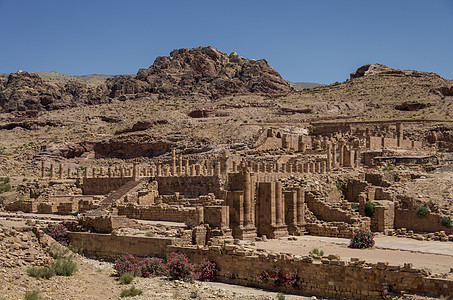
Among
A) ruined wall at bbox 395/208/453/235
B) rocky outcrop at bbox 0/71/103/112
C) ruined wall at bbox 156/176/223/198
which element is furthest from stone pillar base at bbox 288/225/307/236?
rocky outcrop at bbox 0/71/103/112

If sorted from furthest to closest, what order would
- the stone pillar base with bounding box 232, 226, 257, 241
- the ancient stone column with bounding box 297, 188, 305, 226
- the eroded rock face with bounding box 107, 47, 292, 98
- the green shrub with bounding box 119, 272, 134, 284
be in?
the eroded rock face with bounding box 107, 47, 292, 98
the ancient stone column with bounding box 297, 188, 305, 226
the stone pillar base with bounding box 232, 226, 257, 241
the green shrub with bounding box 119, 272, 134, 284

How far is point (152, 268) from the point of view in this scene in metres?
20.5

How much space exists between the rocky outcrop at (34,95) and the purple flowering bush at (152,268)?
7633 centimetres

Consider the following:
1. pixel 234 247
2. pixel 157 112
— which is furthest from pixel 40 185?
pixel 157 112

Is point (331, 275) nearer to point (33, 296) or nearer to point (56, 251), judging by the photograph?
point (33, 296)

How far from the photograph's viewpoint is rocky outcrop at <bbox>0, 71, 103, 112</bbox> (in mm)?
95062

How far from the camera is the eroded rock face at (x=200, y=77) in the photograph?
320ft

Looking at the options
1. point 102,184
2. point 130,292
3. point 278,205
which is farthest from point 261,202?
point 102,184

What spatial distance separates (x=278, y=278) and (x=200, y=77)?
86605mm

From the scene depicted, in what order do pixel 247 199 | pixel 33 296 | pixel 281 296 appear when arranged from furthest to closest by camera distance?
pixel 247 199 → pixel 281 296 → pixel 33 296

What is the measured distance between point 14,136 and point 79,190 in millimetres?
35038

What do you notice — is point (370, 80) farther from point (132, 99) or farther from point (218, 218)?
point (218, 218)

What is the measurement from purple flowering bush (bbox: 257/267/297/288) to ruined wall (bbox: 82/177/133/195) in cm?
2138

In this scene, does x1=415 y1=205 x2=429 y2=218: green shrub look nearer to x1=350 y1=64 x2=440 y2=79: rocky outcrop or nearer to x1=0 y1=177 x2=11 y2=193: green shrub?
x1=0 y1=177 x2=11 y2=193: green shrub
